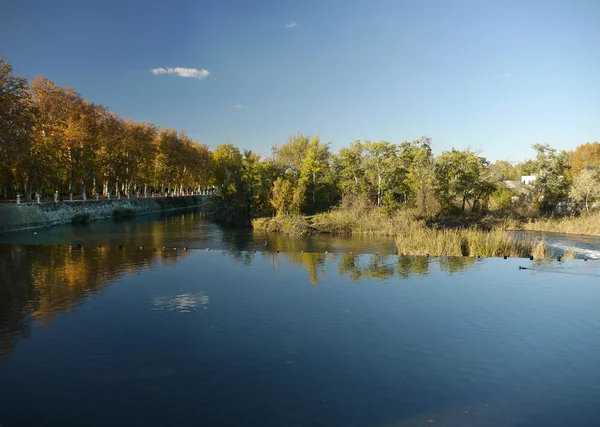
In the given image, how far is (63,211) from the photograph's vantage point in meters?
48.0

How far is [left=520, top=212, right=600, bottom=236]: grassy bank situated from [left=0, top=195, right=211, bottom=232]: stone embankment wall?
49.7 m

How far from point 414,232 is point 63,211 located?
1542 inches

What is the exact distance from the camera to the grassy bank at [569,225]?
38.6 m

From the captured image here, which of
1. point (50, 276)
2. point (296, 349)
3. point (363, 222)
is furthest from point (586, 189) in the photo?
→ point (50, 276)

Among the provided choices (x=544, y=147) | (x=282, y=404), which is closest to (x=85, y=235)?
(x=282, y=404)

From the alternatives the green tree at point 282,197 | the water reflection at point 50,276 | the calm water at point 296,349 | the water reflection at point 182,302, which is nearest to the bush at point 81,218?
the water reflection at point 50,276

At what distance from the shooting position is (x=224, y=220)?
56156 millimetres

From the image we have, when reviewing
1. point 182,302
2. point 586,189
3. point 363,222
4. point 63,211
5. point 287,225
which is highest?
point 586,189

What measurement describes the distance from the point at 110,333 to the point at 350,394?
21.6 feet

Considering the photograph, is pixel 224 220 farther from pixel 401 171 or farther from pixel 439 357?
pixel 439 357

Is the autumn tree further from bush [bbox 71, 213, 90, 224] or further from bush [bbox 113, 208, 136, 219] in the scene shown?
bush [bbox 113, 208, 136, 219]

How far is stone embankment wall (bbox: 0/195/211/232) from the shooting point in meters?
39.4

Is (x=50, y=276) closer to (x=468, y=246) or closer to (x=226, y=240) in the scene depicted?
(x=226, y=240)

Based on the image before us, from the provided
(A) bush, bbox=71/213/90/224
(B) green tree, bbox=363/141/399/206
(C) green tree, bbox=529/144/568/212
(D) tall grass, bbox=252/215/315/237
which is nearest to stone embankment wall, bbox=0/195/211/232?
(A) bush, bbox=71/213/90/224
